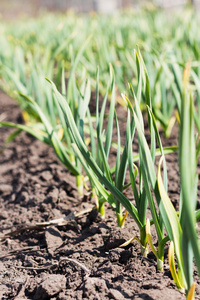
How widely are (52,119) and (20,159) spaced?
464mm

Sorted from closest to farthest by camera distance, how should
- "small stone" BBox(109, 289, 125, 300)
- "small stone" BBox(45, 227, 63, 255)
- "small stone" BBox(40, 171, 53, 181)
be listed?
"small stone" BBox(109, 289, 125, 300), "small stone" BBox(45, 227, 63, 255), "small stone" BBox(40, 171, 53, 181)

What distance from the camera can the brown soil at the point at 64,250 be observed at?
0.93m

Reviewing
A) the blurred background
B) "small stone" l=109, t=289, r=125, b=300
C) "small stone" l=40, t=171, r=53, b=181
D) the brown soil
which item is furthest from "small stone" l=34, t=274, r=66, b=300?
the blurred background

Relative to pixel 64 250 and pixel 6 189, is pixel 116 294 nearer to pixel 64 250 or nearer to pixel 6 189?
pixel 64 250

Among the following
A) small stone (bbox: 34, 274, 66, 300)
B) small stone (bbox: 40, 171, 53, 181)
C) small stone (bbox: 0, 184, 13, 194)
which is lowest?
small stone (bbox: 34, 274, 66, 300)

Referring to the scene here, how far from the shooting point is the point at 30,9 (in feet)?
74.2

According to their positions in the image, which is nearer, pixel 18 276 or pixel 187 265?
pixel 187 265

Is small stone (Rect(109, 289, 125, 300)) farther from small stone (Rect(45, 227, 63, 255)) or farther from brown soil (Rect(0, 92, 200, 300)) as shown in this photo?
small stone (Rect(45, 227, 63, 255))

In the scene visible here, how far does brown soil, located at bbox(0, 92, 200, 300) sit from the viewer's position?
0.93m

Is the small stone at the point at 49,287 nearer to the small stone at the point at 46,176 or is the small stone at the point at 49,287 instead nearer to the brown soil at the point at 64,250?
the brown soil at the point at 64,250

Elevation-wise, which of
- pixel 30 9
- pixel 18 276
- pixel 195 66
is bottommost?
pixel 18 276

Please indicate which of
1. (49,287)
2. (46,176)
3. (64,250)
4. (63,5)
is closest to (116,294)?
(49,287)

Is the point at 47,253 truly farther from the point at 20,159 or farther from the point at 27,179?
the point at 20,159

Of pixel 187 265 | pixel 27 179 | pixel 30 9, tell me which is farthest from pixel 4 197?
pixel 30 9
